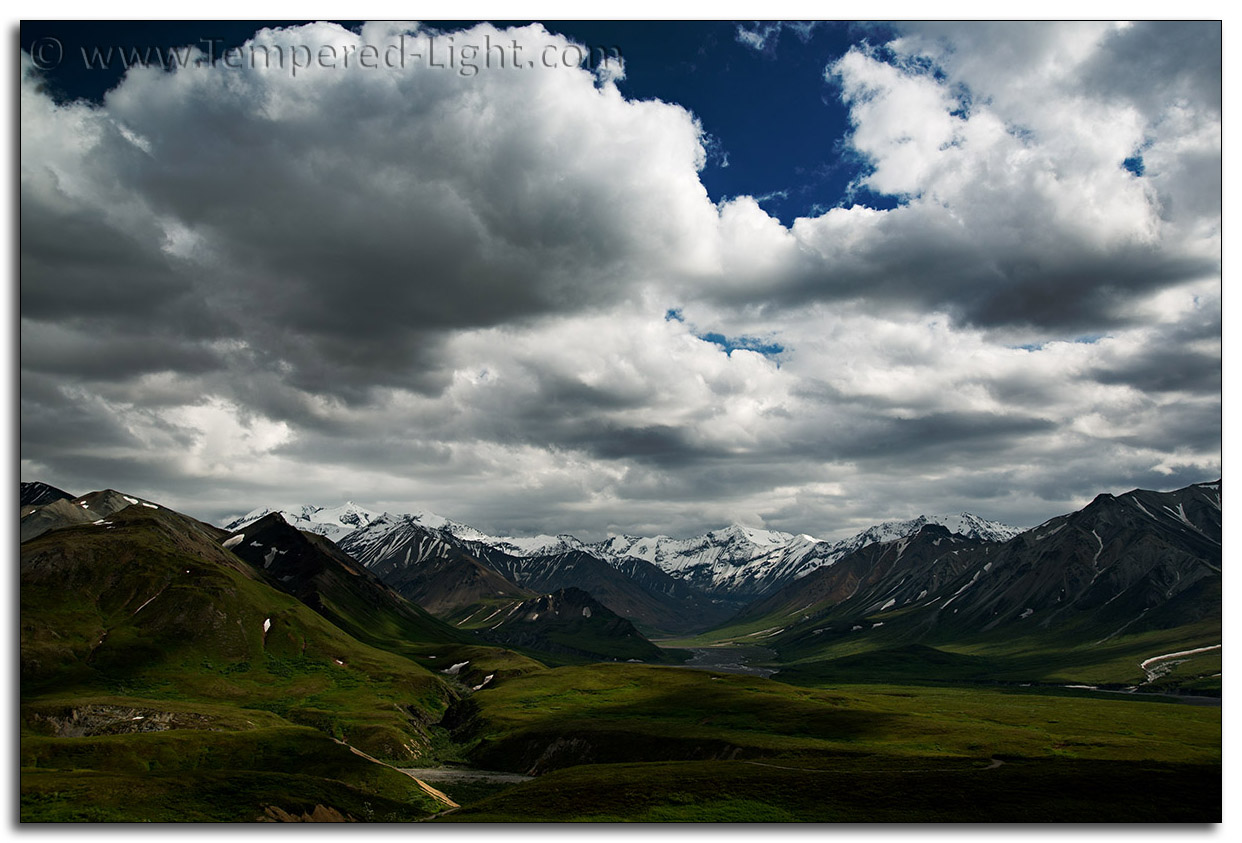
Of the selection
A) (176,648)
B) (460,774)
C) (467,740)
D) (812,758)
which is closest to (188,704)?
(467,740)

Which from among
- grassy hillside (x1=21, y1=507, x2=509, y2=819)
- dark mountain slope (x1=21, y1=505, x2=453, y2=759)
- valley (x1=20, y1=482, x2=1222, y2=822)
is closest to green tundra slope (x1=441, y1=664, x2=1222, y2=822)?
valley (x1=20, y1=482, x2=1222, y2=822)

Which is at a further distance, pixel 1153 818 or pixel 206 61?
pixel 206 61

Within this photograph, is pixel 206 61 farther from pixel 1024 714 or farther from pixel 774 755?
pixel 1024 714

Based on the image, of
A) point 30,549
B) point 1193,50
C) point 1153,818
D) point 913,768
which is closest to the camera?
point 1153,818

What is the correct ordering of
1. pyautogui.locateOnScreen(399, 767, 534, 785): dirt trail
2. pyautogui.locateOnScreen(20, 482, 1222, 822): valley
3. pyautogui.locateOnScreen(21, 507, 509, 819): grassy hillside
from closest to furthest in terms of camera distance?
pyautogui.locateOnScreen(20, 482, 1222, 822): valley < pyautogui.locateOnScreen(21, 507, 509, 819): grassy hillside < pyautogui.locateOnScreen(399, 767, 534, 785): dirt trail

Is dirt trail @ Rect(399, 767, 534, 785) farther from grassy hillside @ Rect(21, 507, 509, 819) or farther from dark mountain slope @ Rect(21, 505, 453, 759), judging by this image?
dark mountain slope @ Rect(21, 505, 453, 759)

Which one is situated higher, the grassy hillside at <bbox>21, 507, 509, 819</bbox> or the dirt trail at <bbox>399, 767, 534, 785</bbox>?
the grassy hillside at <bbox>21, 507, 509, 819</bbox>

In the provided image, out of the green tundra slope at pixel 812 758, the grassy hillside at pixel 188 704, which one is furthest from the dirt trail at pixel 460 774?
the grassy hillside at pixel 188 704

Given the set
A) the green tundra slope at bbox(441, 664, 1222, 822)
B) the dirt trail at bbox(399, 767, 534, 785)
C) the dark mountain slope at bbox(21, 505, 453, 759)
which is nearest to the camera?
the green tundra slope at bbox(441, 664, 1222, 822)

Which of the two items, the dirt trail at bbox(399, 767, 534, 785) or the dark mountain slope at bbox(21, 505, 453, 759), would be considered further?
the dark mountain slope at bbox(21, 505, 453, 759)

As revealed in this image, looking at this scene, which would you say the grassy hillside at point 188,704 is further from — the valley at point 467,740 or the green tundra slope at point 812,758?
the green tundra slope at point 812,758

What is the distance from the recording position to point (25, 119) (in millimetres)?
55375

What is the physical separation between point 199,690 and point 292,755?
249ft

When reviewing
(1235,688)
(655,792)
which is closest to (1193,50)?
(1235,688)
